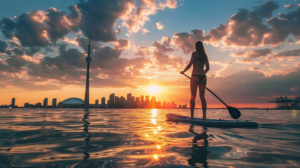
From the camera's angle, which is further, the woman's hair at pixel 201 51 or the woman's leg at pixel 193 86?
the woman's hair at pixel 201 51

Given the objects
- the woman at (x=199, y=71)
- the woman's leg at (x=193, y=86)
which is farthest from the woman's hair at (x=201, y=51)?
the woman's leg at (x=193, y=86)

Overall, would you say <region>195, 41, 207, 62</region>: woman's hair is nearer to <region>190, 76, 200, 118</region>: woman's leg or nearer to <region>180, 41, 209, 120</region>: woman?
<region>180, 41, 209, 120</region>: woman

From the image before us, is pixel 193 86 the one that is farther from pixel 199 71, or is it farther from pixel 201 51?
pixel 201 51

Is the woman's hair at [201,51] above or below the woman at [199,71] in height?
above

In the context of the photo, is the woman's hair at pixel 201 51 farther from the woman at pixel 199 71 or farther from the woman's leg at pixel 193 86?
the woman's leg at pixel 193 86

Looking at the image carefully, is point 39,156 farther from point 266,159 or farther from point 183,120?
point 183,120

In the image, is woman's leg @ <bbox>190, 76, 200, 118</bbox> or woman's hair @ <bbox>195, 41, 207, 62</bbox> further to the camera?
woman's hair @ <bbox>195, 41, 207, 62</bbox>

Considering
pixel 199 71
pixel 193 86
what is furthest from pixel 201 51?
pixel 193 86

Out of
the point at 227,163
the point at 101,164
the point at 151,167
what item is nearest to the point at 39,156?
the point at 101,164

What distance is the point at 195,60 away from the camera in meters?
7.67

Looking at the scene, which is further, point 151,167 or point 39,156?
point 39,156

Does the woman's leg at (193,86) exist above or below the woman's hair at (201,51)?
below

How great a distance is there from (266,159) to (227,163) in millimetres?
693

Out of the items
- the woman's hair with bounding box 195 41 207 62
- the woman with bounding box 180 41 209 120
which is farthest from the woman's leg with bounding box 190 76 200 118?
the woman's hair with bounding box 195 41 207 62
